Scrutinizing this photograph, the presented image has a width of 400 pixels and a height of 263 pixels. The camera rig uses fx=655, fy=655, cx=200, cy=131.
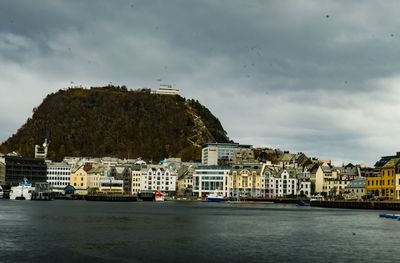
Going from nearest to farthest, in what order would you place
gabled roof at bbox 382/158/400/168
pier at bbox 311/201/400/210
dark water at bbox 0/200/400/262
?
dark water at bbox 0/200/400/262, pier at bbox 311/201/400/210, gabled roof at bbox 382/158/400/168

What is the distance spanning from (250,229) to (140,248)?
28.7 metres

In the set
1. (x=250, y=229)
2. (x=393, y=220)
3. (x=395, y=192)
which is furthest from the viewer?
(x=395, y=192)

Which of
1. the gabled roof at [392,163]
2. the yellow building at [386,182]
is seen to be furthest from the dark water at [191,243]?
the yellow building at [386,182]

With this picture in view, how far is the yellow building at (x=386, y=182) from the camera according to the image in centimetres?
17375

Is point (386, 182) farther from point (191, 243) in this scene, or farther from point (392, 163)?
point (191, 243)

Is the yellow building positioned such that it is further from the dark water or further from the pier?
the dark water

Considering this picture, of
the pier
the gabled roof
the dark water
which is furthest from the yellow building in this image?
the dark water

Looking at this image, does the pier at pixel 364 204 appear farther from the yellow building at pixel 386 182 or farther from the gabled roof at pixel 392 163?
Answer: the gabled roof at pixel 392 163

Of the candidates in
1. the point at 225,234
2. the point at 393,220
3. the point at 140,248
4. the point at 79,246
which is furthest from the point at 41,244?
the point at 393,220

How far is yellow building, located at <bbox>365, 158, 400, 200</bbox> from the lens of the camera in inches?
6841

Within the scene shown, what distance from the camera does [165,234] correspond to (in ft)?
245

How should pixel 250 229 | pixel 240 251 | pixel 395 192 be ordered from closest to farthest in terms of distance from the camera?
1. pixel 240 251
2. pixel 250 229
3. pixel 395 192

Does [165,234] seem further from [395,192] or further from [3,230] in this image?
[395,192]

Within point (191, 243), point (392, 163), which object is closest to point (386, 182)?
point (392, 163)
